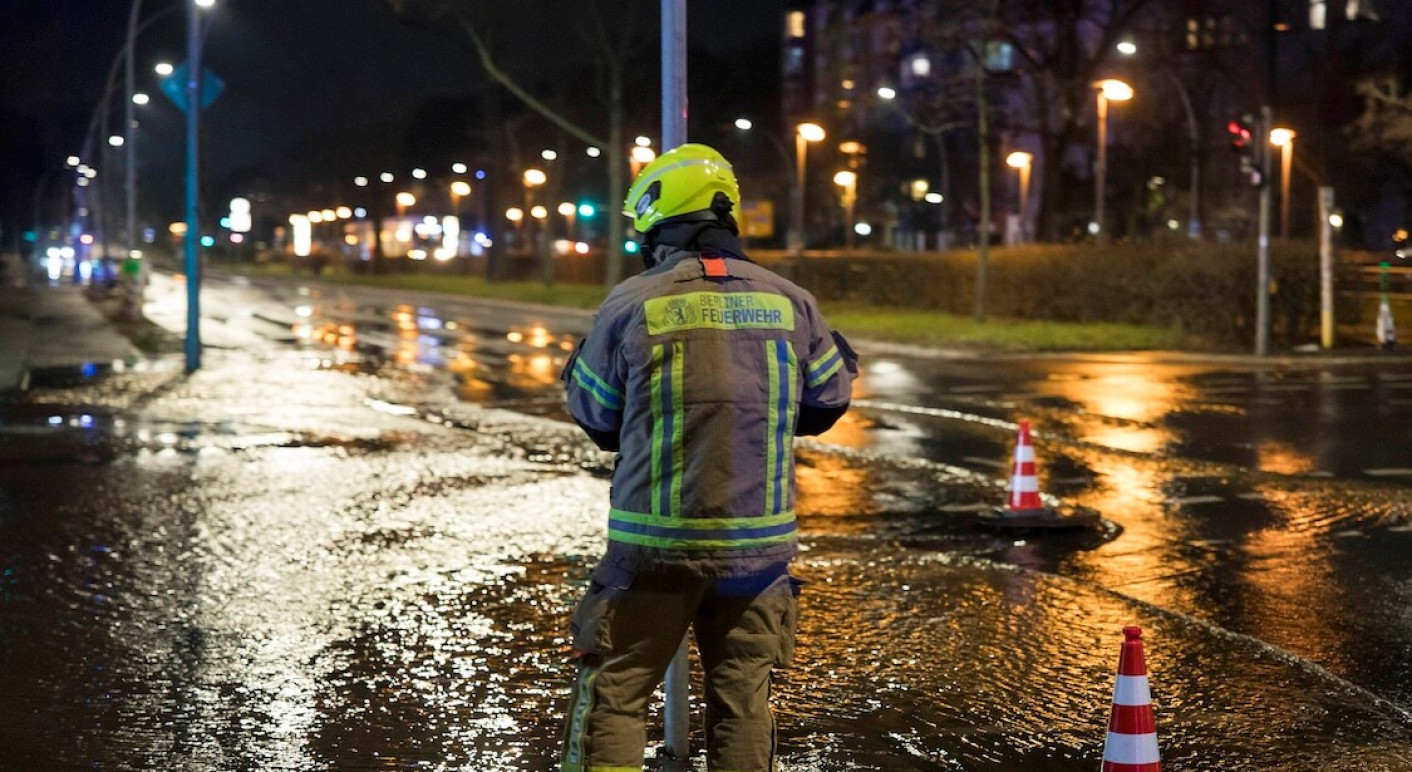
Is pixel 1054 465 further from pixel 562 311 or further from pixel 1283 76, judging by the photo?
pixel 1283 76

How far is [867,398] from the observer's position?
18719mm

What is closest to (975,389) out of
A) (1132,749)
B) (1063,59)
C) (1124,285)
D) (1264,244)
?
(1264,244)

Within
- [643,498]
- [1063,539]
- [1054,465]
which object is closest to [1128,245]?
[1054,465]

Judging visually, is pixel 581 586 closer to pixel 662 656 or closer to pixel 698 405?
pixel 662 656

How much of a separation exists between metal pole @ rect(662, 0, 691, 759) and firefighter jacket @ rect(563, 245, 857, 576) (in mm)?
1146

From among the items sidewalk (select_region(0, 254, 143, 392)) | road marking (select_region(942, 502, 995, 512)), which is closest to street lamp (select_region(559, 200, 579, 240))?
sidewalk (select_region(0, 254, 143, 392))

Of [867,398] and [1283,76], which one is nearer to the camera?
[867,398]

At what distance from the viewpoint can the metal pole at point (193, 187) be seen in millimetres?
21797

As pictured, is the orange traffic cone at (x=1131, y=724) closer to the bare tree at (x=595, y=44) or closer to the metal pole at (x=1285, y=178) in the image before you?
the metal pole at (x=1285, y=178)

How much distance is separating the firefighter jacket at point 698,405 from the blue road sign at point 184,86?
1953 centimetres

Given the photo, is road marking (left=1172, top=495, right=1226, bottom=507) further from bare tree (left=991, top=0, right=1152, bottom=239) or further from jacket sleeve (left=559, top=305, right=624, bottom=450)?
bare tree (left=991, top=0, right=1152, bottom=239)

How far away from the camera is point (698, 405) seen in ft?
12.7

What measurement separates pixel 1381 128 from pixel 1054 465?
25.2 m

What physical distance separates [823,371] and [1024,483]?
640 centimetres
